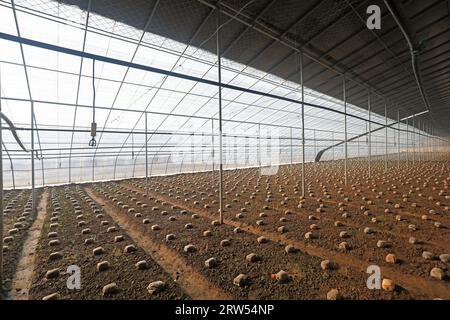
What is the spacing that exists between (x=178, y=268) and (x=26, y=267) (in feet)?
5.48

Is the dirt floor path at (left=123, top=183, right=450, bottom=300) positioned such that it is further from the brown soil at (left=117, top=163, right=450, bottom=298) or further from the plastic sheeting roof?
the plastic sheeting roof

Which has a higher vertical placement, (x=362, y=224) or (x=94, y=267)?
(x=362, y=224)

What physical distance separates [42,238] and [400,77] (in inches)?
476

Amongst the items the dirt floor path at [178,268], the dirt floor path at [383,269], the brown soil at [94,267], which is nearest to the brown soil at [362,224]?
the dirt floor path at [383,269]

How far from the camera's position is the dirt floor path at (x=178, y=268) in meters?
1.72

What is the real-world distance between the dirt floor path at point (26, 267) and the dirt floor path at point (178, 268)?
108 cm

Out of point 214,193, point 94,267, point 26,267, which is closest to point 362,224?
point 94,267

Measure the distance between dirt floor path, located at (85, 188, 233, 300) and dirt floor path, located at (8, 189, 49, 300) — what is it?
3.54 feet

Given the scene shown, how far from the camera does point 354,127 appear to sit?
858 inches

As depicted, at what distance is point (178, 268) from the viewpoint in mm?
2137

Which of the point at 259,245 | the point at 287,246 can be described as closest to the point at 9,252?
the point at 259,245

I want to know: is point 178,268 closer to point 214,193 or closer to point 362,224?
point 362,224

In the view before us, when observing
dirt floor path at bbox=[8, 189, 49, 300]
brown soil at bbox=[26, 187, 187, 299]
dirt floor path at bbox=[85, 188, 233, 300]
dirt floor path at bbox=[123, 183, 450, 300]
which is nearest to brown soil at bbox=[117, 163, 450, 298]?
dirt floor path at bbox=[123, 183, 450, 300]

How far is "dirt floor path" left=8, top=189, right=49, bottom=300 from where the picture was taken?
1809 millimetres
